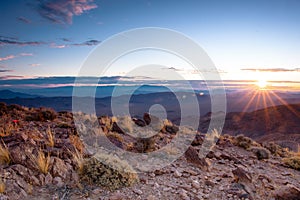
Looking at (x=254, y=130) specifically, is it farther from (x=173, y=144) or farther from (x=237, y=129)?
(x=173, y=144)

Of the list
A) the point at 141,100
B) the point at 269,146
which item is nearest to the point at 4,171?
the point at 269,146

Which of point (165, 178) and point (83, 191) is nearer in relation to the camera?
point (83, 191)

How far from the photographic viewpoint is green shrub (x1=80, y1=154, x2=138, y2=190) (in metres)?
5.75

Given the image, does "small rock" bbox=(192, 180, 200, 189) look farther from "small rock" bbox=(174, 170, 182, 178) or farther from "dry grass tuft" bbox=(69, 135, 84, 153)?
"dry grass tuft" bbox=(69, 135, 84, 153)

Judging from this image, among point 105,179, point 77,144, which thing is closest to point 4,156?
point 77,144

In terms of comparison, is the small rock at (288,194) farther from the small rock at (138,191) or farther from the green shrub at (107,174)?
the green shrub at (107,174)

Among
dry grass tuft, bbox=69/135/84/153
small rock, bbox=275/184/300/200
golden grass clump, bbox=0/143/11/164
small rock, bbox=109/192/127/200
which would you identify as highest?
golden grass clump, bbox=0/143/11/164

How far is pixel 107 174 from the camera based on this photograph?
5812 mm

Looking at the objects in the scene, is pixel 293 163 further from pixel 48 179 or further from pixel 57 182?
pixel 48 179

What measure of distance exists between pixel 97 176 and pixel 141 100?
80.2 meters

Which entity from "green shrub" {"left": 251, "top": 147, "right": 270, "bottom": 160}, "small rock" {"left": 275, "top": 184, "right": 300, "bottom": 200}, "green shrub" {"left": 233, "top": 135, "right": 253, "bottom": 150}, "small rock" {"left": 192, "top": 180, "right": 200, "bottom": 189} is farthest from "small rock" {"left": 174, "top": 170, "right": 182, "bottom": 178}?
"green shrub" {"left": 233, "top": 135, "right": 253, "bottom": 150}

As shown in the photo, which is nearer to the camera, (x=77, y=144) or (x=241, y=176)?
(x=241, y=176)

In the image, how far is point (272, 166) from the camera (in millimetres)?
9602

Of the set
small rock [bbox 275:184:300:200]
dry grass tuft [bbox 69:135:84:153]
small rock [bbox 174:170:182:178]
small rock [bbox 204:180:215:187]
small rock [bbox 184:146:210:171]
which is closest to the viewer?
small rock [bbox 275:184:300:200]
